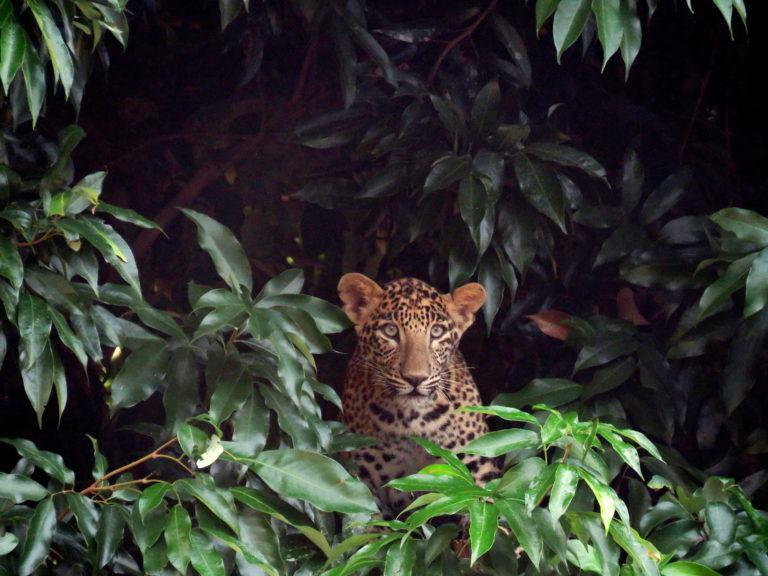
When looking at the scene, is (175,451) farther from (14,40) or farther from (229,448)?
(14,40)

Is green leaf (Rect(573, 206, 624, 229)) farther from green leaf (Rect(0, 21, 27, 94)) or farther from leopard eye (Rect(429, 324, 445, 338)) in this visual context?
green leaf (Rect(0, 21, 27, 94))

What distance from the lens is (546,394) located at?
3.55 m

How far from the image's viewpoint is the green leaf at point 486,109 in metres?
3.64

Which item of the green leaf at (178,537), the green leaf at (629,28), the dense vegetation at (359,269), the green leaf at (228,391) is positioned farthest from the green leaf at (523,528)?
the green leaf at (629,28)

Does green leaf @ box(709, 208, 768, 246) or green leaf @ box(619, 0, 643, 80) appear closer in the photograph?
green leaf @ box(619, 0, 643, 80)

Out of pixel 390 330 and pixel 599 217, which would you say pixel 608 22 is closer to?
pixel 599 217

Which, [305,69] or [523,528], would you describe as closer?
[523,528]

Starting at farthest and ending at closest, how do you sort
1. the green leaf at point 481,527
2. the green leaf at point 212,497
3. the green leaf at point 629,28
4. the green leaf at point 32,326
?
the green leaf at point 629,28, the green leaf at point 32,326, the green leaf at point 212,497, the green leaf at point 481,527

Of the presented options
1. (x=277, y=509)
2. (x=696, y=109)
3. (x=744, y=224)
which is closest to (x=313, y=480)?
(x=277, y=509)

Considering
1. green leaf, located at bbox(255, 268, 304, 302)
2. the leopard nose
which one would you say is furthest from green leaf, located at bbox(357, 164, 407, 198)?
green leaf, located at bbox(255, 268, 304, 302)

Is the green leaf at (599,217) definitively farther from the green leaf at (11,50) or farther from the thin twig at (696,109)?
the green leaf at (11,50)

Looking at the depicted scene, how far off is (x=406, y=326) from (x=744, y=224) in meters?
0.99

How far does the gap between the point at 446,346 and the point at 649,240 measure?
693 millimetres

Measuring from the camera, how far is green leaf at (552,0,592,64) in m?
3.06
